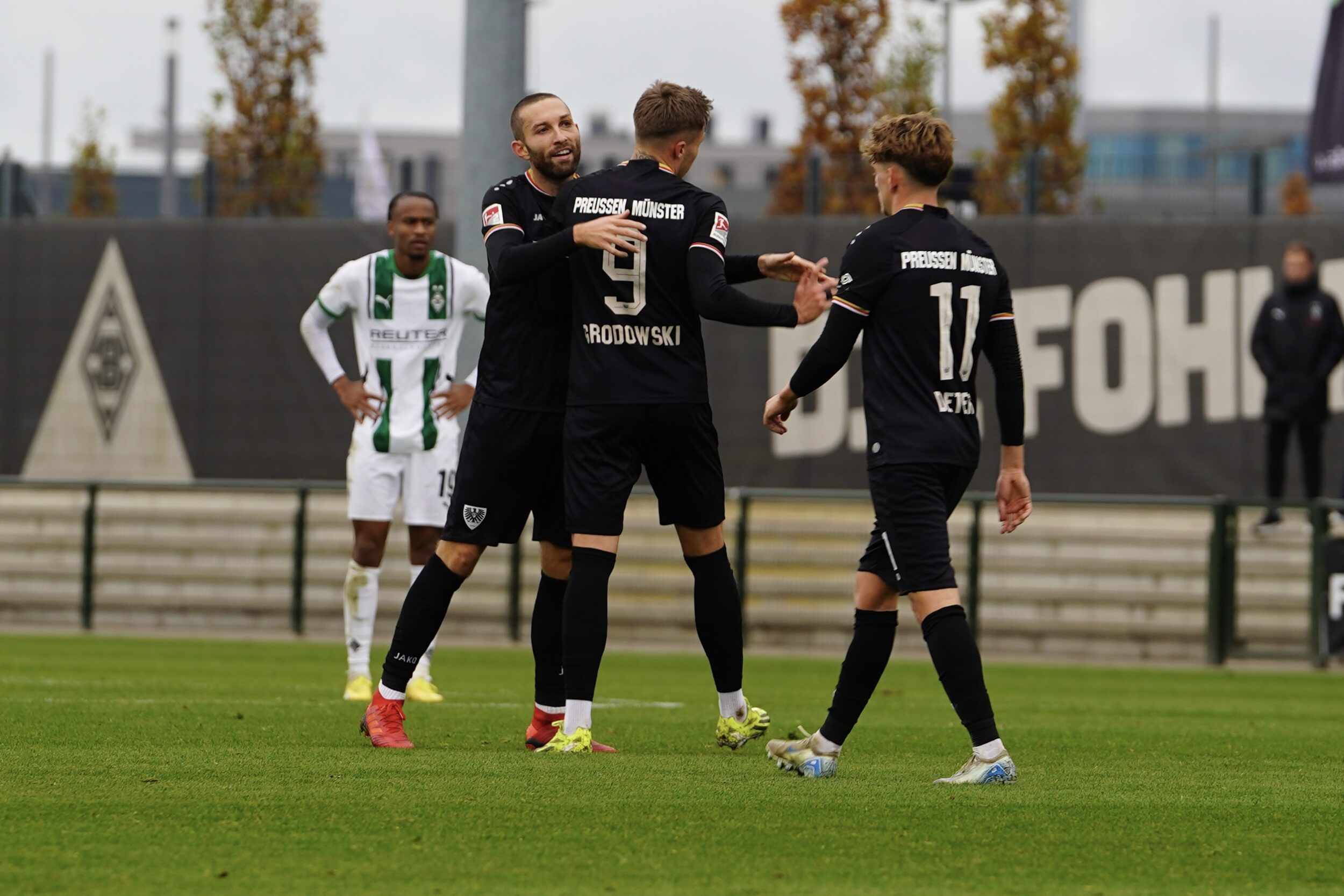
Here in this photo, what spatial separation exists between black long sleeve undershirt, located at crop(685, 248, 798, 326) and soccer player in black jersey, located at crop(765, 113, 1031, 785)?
0.57ft

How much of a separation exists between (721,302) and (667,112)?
0.75 meters

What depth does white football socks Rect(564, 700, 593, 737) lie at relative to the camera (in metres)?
6.36

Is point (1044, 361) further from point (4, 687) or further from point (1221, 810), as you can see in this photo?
point (1221, 810)

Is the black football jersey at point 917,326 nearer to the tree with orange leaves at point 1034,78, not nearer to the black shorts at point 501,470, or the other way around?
the black shorts at point 501,470

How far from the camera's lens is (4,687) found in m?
9.28

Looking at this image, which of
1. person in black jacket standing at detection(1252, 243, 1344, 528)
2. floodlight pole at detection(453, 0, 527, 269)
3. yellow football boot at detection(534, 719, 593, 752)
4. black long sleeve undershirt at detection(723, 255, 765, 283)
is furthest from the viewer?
person in black jacket standing at detection(1252, 243, 1344, 528)

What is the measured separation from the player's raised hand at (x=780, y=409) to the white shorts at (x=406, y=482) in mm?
3553

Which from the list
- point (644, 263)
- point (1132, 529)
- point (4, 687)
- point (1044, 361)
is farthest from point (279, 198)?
point (644, 263)

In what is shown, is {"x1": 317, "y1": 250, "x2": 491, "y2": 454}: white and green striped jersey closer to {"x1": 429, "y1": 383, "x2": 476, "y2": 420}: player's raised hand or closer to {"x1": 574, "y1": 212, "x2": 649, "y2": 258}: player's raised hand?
{"x1": 429, "y1": 383, "x2": 476, "y2": 420}: player's raised hand

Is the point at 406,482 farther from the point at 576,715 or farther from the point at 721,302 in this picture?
the point at 721,302

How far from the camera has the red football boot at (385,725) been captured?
6621 mm

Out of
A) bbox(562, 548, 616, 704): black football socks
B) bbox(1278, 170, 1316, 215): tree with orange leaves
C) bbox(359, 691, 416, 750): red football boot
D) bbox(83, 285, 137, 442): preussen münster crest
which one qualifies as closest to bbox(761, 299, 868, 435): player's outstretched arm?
bbox(562, 548, 616, 704): black football socks

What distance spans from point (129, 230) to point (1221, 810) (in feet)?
50.3

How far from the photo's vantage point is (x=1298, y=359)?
15.6 m
